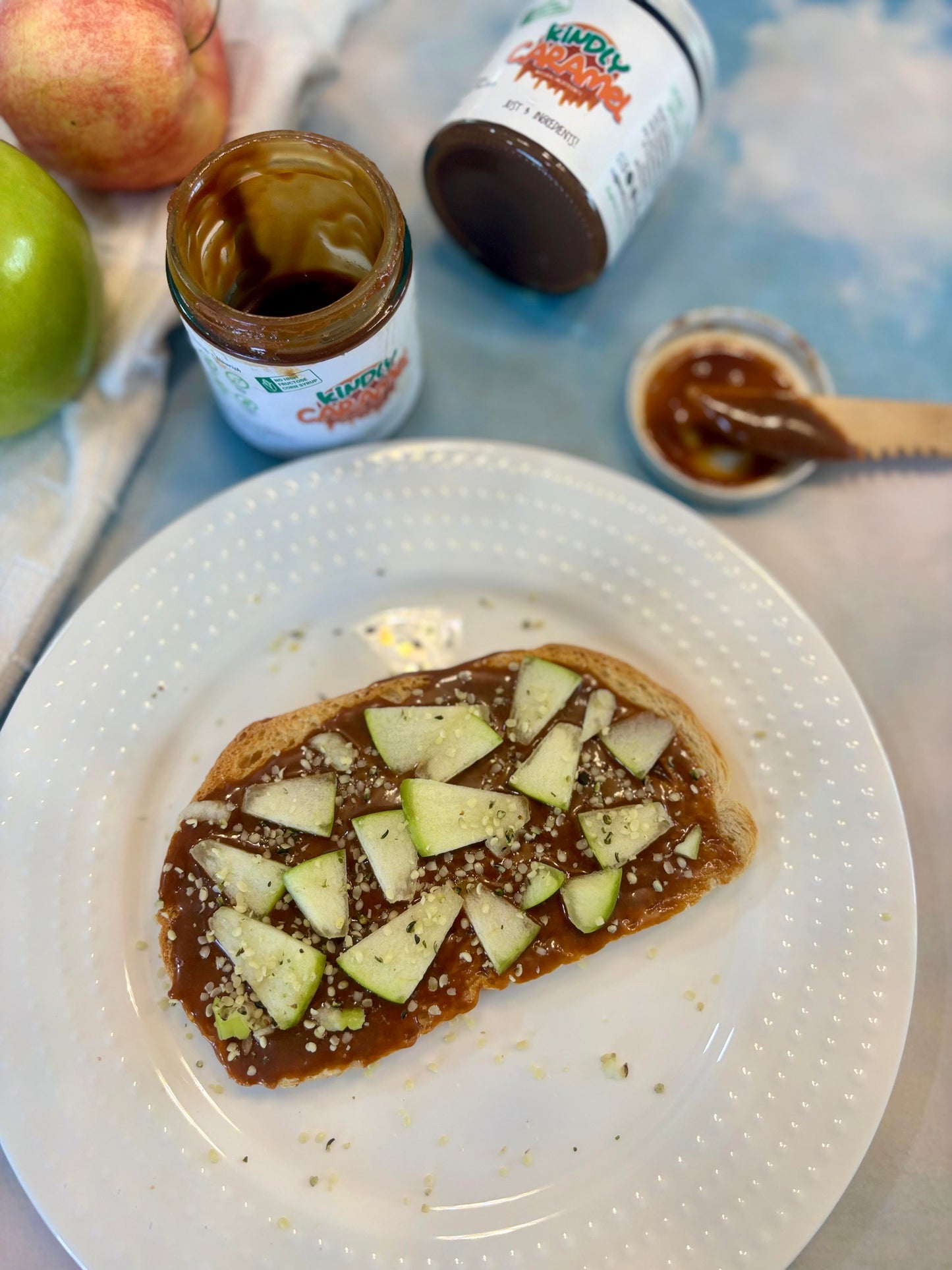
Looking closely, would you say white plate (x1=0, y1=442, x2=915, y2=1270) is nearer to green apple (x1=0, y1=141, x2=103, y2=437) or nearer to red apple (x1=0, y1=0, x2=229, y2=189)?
green apple (x1=0, y1=141, x2=103, y2=437)

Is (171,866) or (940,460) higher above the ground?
(940,460)

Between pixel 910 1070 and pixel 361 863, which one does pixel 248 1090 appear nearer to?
pixel 361 863

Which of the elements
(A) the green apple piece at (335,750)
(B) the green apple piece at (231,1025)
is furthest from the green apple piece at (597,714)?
(B) the green apple piece at (231,1025)

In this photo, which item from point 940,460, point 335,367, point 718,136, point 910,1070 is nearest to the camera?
point 335,367

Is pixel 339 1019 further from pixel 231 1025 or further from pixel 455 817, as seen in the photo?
pixel 455 817

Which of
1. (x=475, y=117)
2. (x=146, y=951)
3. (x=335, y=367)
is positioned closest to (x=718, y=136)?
(x=475, y=117)

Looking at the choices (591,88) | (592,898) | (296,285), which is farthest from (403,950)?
(591,88)
